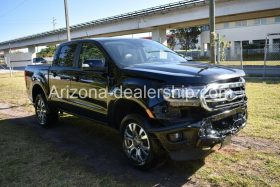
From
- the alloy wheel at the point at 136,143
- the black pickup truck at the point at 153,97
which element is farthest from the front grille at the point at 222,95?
the alloy wheel at the point at 136,143

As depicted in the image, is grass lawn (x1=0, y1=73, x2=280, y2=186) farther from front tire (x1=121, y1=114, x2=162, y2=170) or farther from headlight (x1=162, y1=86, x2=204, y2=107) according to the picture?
headlight (x1=162, y1=86, x2=204, y2=107)

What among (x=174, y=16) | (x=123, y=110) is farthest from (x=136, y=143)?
(x=174, y=16)

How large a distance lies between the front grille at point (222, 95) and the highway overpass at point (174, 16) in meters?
24.9

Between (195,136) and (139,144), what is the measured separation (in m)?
1.03

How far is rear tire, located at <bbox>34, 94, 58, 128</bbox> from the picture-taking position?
24.4ft

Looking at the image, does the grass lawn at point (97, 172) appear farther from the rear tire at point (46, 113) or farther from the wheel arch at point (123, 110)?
the wheel arch at point (123, 110)

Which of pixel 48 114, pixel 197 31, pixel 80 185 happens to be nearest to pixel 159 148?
pixel 80 185

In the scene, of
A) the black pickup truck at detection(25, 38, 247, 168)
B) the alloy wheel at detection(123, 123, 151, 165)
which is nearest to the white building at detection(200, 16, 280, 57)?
the black pickup truck at detection(25, 38, 247, 168)

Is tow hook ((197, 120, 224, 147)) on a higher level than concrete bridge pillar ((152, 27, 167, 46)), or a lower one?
lower

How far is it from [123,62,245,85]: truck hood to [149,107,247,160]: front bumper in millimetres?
490

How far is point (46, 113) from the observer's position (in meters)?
7.46

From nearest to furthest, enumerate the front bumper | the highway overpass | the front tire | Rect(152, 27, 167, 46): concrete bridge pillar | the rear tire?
the front bumper < the front tire < the rear tire < the highway overpass < Rect(152, 27, 167, 46): concrete bridge pillar

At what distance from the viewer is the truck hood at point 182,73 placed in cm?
407

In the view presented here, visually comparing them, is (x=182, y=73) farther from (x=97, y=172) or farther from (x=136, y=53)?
(x=97, y=172)
